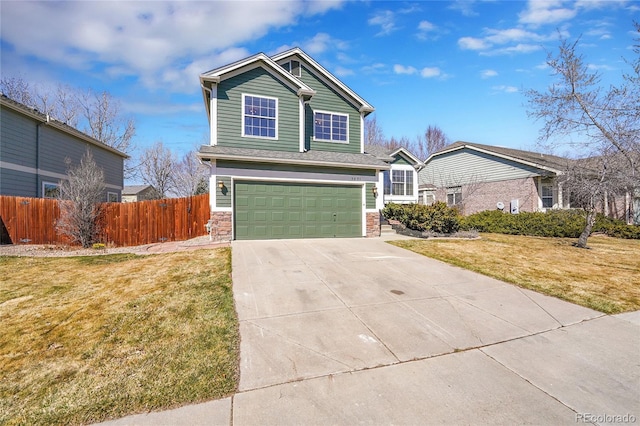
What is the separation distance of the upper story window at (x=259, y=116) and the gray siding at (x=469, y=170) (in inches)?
639

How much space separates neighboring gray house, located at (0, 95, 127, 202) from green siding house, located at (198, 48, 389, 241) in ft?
25.7

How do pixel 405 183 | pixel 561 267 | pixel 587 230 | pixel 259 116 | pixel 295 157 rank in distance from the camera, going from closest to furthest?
pixel 561 267 → pixel 587 230 → pixel 295 157 → pixel 259 116 → pixel 405 183

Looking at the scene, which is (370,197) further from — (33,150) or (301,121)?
(33,150)

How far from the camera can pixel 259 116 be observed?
1159 cm

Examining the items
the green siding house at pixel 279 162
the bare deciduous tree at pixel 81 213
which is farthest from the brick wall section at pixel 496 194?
the bare deciduous tree at pixel 81 213

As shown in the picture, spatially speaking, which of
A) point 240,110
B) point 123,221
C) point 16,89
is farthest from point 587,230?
point 16,89

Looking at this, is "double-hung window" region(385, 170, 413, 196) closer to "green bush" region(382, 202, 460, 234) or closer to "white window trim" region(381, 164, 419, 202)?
"white window trim" region(381, 164, 419, 202)

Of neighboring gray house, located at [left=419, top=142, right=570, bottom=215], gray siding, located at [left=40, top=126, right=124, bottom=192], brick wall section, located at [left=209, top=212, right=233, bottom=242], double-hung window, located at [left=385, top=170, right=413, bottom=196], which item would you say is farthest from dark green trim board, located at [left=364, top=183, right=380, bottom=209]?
gray siding, located at [left=40, top=126, right=124, bottom=192]

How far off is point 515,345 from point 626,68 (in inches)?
590

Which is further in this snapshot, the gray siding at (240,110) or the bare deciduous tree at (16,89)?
the bare deciduous tree at (16,89)

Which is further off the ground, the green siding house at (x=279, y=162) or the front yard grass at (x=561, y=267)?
the green siding house at (x=279, y=162)

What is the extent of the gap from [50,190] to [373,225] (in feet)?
51.5

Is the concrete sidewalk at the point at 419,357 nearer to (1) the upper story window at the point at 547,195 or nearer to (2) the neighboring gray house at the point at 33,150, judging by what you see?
(2) the neighboring gray house at the point at 33,150

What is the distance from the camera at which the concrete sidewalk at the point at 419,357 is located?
96.0 inches
